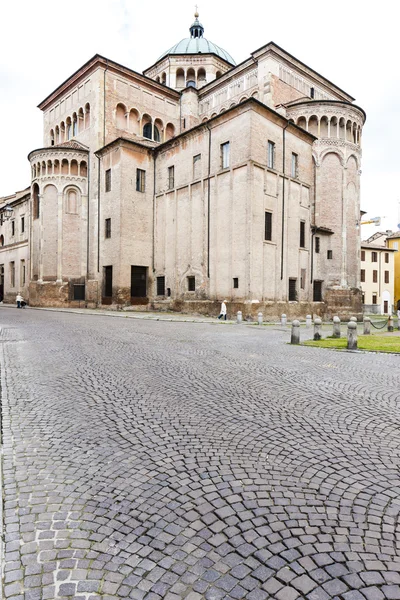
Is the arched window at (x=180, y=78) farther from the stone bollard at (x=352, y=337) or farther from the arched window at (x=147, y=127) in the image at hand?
the stone bollard at (x=352, y=337)

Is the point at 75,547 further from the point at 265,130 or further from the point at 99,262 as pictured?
the point at 99,262

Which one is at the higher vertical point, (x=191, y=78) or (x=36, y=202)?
(x=191, y=78)

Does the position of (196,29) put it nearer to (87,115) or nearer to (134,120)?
(134,120)

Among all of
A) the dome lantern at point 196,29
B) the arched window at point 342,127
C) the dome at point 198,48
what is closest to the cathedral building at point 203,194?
the arched window at point 342,127

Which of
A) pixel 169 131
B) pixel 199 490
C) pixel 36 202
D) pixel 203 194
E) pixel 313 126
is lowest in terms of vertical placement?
pixel 199 490

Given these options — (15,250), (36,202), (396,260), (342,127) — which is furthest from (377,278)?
(15,250)

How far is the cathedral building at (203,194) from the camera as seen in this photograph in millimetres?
25531

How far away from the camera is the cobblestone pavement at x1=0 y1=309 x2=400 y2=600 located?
2.10 meters

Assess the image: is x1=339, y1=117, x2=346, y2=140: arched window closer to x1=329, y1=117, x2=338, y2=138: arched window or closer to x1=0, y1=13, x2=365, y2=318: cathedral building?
x1=0, y1=13, x2=365, y2=318: cathedral building

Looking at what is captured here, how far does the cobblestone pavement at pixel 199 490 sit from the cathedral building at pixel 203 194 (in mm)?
18689

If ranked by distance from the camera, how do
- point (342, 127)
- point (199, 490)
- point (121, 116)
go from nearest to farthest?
1. point (199, 490)
2. point (342, 127)
3. point (121, 116)

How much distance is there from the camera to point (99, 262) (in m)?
33.0

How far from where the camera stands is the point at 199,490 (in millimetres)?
2969

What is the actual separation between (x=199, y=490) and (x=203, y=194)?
26.7 m
